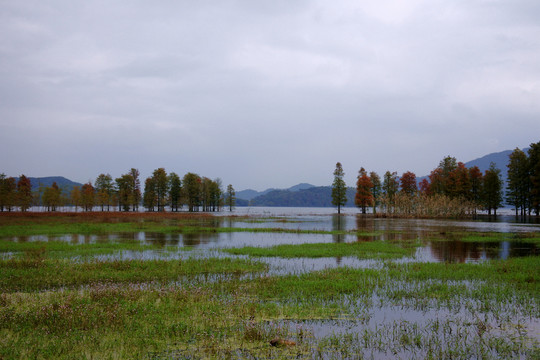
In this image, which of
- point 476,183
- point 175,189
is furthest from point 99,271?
point 175,189

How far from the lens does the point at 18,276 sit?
15195 mm

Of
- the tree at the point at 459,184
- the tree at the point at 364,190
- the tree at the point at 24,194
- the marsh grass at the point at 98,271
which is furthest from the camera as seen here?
the tree at the point at 364,190

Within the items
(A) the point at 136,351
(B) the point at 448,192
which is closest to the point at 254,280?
(A) the point at 136,351

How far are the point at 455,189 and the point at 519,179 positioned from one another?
49.6ft

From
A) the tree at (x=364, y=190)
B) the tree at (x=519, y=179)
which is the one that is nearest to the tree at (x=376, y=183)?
the tree at (x=364, y=190)

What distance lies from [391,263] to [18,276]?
19.0 metres

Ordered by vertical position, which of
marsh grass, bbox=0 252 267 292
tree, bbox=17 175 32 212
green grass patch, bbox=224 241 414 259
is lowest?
green grass patch, bbox=224 241 414 259

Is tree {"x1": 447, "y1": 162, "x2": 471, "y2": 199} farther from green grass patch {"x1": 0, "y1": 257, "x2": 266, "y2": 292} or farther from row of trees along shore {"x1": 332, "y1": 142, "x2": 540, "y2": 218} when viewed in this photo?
green grass patch {"x1": 0, "y1": 257, "x2": 266, "y2": 292}

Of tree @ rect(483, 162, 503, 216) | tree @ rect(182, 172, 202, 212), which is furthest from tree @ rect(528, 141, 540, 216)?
tree @ rect(182, 172, 202, 212)

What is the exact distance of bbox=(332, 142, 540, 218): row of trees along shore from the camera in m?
85.6

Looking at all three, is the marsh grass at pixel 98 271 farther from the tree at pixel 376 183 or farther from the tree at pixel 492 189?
the tree at pixel 376 183

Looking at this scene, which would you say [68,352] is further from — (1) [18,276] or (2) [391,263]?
(2) [391,263]

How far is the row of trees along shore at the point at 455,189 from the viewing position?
85625mm

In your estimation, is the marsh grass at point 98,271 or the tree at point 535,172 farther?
the tree at point 535,172
